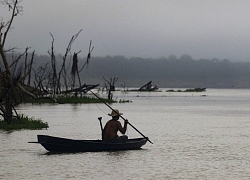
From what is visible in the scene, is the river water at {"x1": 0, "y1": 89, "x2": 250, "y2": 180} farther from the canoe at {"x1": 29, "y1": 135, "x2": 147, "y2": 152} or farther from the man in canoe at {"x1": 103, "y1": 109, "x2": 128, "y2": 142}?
the man in canoe at {"x1": 103, "y1": 109, "x2": 128, "y2": 142}

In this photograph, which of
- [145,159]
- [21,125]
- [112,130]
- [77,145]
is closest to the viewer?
[145,159]

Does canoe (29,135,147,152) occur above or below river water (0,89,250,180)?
above

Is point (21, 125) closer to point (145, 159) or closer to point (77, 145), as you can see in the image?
point (77, 145)

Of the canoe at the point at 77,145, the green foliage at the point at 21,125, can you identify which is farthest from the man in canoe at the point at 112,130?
the green foliage at the point at 21,125

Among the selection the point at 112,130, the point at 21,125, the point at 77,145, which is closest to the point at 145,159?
the point at 112,130

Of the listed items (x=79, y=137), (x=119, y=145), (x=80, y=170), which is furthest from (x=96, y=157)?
(x=79, y=137)

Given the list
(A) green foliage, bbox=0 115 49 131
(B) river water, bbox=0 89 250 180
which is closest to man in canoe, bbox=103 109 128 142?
(B) river water, bbox=0 89 250 180

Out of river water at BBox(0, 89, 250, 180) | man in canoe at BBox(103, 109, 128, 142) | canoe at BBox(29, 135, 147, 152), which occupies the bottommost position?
river water at BBox(0, 89, 250, 180)

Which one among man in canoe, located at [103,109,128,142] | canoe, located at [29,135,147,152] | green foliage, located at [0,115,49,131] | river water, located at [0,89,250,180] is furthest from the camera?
green foliage, located at [0,115,49,131]

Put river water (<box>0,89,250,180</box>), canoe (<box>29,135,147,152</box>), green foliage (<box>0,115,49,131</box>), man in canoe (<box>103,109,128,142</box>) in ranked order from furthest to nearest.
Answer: green foliage (<box>0,115,49,131</box>) → man in canoe (<box>103,109,128,142</box>) → canoe (<box>29,135,147,152</box>) → river water (<box>0,89,250,180</box>)

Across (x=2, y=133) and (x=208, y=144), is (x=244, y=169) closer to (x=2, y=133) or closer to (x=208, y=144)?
(x=208, y=144)

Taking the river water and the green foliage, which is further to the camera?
the green foliage

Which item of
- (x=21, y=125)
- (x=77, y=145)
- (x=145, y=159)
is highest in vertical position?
(x=21, y=125)

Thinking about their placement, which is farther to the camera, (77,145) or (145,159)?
(77,145)
